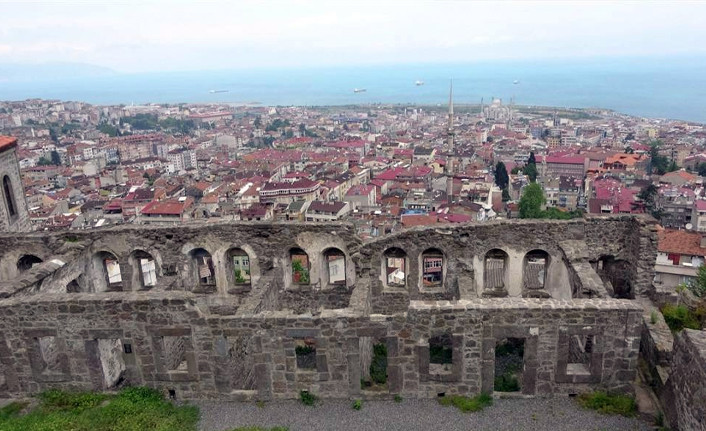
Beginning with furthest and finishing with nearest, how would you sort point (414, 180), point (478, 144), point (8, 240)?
point (478, 144) < point (414, 180) < point (8, 240)

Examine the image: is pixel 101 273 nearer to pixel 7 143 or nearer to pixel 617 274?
pixel 7 143

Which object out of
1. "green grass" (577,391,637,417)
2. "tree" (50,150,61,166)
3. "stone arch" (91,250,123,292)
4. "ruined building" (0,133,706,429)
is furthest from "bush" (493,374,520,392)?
"tree" (50,150,61,166)

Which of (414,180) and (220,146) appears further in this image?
(220,146)

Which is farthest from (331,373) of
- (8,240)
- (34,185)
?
(34,185)

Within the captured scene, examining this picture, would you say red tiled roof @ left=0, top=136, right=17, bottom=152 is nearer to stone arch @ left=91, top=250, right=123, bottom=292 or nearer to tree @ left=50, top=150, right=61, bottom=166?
stone arch @ left=91, top=250, right=123, bottom=292

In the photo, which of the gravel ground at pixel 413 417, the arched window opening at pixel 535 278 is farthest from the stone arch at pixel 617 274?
the gravel ground at pixel 413 417

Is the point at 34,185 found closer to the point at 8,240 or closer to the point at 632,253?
the point at 8,240

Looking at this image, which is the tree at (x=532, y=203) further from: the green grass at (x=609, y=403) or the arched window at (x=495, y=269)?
the green grass at (x=609, y=403)
